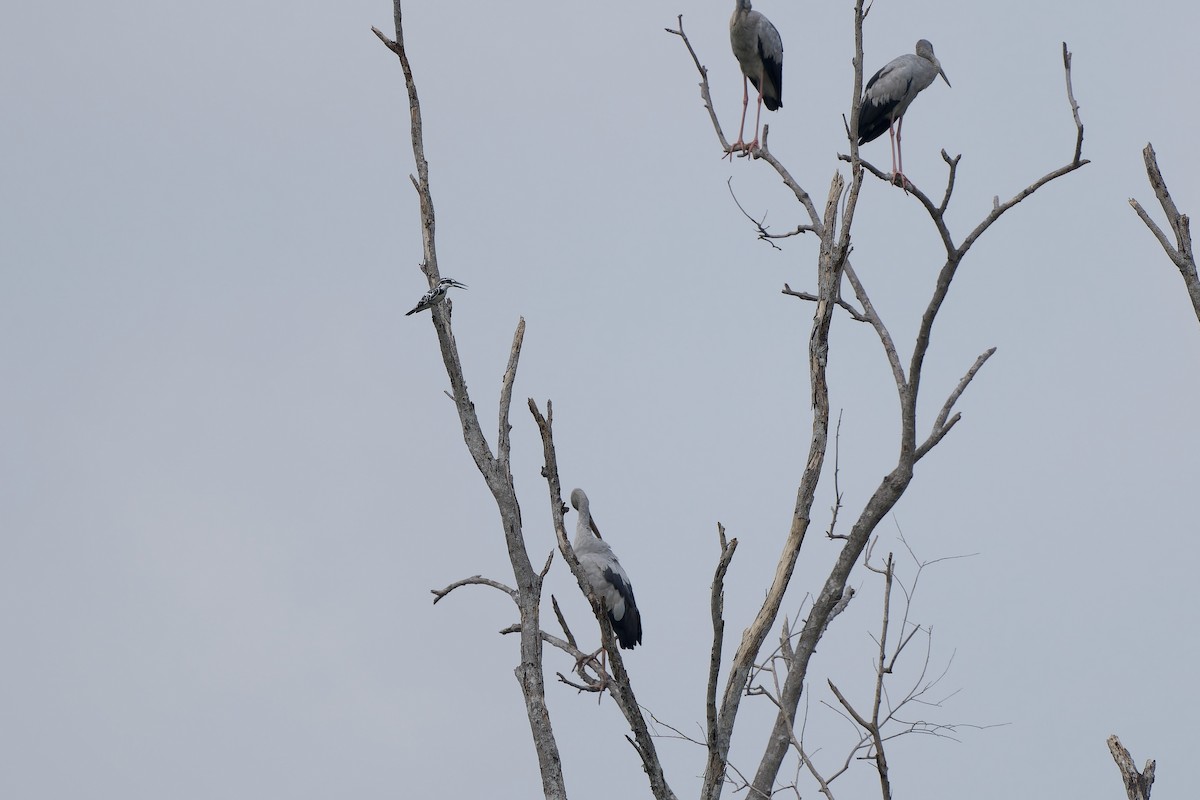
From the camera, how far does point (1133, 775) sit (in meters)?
6.18

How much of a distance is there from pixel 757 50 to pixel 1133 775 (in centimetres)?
893

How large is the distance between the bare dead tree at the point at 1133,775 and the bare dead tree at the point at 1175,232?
2066mm

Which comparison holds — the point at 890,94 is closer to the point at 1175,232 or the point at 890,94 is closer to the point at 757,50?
the point at 757,50

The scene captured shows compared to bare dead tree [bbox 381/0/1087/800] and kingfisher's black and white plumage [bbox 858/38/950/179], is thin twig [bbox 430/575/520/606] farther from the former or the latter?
kingfisher's black and white plumage [bbox 858/38/950/179]

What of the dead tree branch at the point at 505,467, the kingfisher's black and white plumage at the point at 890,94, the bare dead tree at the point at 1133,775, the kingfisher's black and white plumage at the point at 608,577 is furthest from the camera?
the kingfisher's black and white plumage at the point at 890,94

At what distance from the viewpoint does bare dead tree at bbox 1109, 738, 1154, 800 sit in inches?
243

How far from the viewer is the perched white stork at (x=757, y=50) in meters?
13.3

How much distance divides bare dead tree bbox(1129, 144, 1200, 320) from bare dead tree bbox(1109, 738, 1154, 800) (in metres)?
2.07

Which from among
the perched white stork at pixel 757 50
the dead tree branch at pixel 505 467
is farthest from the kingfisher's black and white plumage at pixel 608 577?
the perched white stork at pixel 757 50

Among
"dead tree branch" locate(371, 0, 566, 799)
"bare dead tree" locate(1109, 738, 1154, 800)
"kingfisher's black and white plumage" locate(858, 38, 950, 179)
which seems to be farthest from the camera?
"kingfisher's black and white plumage" locate(858, 38, 950, 179)

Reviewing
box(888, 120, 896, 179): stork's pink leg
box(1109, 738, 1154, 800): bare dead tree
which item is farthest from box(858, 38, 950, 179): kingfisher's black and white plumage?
box(1109, 738, 1154, 800): bare dead tree

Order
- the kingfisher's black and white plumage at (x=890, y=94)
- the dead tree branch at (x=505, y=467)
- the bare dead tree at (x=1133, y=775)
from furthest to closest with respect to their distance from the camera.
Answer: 1. the kingfisher's black and white plumage at (x=890, y=94)
2. the dead tree branch at (x=505, y=467)
3. the bare dead tree at (x=1133, y=775)

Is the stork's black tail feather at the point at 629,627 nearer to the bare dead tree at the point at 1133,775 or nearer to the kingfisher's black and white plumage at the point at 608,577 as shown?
the kingfisher's black and white plumage at the point at 608,577

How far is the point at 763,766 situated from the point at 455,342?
3.26 metres
